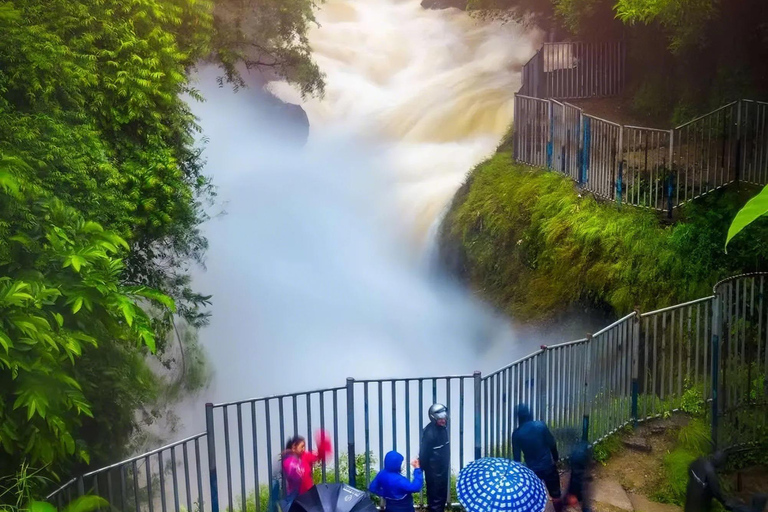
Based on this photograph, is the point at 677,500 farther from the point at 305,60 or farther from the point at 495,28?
the point at 495,28

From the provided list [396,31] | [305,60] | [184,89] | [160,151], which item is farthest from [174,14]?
[396,31]

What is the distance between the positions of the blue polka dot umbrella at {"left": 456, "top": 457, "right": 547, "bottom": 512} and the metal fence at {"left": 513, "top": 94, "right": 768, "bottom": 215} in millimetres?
5263

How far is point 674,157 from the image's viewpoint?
9117mm

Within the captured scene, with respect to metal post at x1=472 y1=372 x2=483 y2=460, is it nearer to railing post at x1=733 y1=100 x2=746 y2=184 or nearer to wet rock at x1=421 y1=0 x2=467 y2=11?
railing post at x1=733 y1=100 x2=746 y2=184

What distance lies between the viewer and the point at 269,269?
11.3 metres

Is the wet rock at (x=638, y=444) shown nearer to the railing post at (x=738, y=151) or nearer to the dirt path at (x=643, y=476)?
the dirt path at (x=643, y=476)

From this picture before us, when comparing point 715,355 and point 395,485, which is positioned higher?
point 715,355

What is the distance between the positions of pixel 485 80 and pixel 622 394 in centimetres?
936

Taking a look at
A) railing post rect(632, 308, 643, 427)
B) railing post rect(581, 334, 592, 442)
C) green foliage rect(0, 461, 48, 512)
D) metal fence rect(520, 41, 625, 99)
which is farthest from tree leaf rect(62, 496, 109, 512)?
metal fence rect(520, 41, 625, 99)

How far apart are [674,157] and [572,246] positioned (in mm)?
1584

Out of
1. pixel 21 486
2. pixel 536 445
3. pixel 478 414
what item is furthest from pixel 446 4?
pixel 21 486

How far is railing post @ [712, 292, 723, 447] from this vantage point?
6480 millimetres

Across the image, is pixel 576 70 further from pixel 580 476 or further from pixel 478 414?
pixel 580 476

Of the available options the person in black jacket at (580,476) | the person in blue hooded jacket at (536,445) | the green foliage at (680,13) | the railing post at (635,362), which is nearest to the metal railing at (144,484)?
the person in blue hooded jacket at (536,445)
